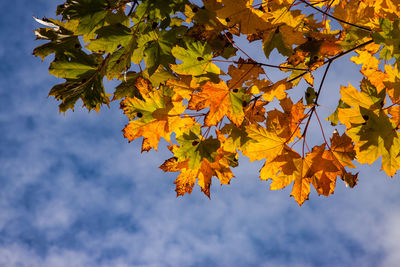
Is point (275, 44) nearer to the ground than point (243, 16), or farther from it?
nearer to the ground

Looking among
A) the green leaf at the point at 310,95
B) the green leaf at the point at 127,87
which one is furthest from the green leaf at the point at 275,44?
the green leaf at the point at 127,87

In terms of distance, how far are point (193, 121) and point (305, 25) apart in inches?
36.9

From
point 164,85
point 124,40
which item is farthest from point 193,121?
point 124,40

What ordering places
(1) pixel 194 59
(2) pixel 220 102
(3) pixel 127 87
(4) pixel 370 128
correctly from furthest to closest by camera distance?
1. (3) pixel 127 87
2. (2) pixel 220 102
3. (1) pixel 194 59
4. (4) pixel 370 128

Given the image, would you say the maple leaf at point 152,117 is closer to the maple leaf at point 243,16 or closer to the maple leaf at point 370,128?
the maple leaf at point 243,16

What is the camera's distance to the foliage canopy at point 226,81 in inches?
63.2

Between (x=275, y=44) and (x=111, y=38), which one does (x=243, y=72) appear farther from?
(x=111, y=38)

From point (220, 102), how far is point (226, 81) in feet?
0.45

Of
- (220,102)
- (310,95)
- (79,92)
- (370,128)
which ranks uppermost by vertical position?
(310,95)

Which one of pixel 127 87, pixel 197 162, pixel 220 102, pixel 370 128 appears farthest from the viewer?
pixel 127 87

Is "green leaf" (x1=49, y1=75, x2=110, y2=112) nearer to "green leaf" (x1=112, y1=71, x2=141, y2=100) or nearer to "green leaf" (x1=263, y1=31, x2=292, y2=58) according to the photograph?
"green leaf" (x1=112, y1=71, x2=141, y2=100)

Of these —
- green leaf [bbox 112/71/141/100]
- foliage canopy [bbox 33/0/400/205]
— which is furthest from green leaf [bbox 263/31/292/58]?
green leaf [bbox 112/71/141/100]

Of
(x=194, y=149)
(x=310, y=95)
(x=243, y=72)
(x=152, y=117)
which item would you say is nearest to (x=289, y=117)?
(x=310, y=95)

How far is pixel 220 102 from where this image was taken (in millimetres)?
1795
